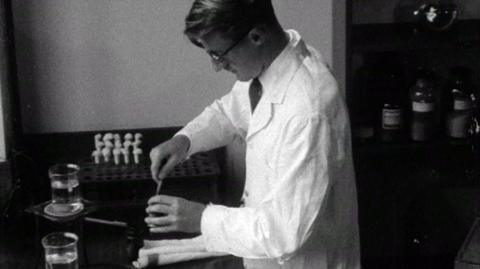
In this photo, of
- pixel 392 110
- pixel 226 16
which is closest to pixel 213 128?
pixel 226 16

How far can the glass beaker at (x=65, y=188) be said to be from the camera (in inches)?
90.6

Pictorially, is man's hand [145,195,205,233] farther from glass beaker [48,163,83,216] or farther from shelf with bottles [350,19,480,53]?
shelf with bottles [350,19,480,53]

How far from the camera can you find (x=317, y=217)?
1820 millimetres

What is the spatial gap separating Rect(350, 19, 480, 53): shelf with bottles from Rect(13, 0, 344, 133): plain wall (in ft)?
0.43

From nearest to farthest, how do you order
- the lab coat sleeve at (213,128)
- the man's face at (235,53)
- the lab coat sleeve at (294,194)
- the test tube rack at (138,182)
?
the lab coat sleeve at (294,194) → the man's face at (235,53) → the lab coat sleeve at (213,128) → the test tube rack at (138,182)

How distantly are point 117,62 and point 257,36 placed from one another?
4.02ft

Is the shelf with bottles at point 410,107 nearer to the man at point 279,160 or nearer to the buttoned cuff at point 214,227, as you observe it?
the man at point 279,160

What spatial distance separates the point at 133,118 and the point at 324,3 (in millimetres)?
887

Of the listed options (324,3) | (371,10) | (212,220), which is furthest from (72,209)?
(371,10)

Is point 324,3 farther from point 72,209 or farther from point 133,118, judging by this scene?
point 72,209

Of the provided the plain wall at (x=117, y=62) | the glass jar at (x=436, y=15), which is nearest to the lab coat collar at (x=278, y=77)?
the plain wall at (x=117, y=62)

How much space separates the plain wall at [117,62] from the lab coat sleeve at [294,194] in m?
1.28

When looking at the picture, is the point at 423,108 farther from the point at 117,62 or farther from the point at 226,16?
the point at 226,16

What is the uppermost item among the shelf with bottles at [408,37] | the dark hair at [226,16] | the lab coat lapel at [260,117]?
the dark hair at [226,16]
